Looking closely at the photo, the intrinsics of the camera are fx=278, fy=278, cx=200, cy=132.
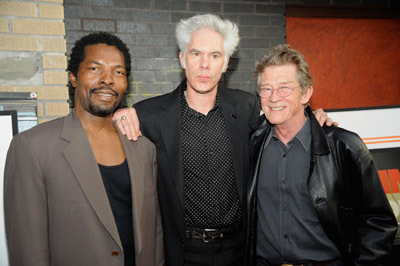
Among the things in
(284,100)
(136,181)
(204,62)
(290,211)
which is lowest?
(290,211)

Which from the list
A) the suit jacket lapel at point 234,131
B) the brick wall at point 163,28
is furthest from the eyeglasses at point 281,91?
the brick wall at point 163,28

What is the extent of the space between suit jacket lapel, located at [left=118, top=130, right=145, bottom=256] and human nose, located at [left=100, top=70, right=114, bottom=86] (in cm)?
33

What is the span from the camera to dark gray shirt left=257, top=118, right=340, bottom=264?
1731 mm

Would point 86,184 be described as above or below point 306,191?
above

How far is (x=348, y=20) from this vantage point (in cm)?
335

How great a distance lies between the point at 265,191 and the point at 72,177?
3.97ft

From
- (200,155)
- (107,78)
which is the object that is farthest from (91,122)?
(200,155)

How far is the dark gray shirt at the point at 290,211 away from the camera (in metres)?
1.73

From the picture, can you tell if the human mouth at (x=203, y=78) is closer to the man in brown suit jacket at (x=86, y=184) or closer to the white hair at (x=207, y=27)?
the white hair at (x=207, y=27)

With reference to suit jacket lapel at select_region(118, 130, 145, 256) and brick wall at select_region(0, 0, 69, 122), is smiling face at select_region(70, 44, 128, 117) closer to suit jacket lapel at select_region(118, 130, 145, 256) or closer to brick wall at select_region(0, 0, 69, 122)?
suit jacket lapel at select_region(118, 130, 145, 256)

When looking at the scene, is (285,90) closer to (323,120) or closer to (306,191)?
(323,120)

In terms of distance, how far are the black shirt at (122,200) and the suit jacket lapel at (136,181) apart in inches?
1.7

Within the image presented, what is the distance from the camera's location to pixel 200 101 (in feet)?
6.82

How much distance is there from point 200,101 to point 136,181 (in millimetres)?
772
